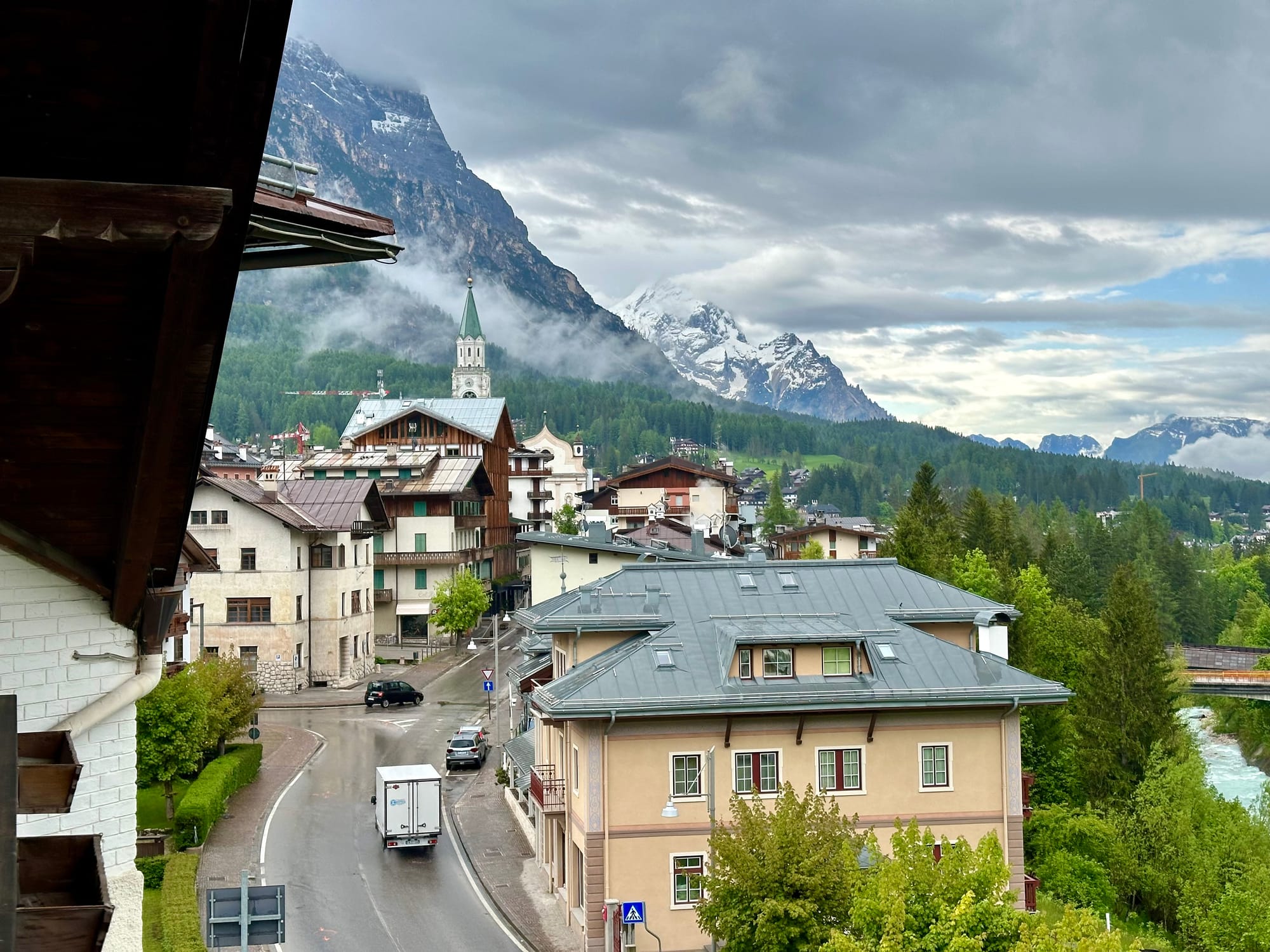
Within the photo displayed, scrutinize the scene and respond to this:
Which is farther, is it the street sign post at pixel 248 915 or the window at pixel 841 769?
the window at pixel 841 769

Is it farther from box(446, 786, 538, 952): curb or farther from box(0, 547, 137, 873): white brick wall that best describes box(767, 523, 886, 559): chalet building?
box(0, 547, 137, 873): white brick wall

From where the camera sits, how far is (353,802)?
1770 inches

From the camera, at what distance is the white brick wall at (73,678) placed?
1152 cm

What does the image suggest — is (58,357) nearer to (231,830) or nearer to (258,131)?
(258,131)

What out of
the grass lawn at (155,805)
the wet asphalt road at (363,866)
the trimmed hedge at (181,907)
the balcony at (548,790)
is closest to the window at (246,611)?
the wet asphalt road at (363,866)

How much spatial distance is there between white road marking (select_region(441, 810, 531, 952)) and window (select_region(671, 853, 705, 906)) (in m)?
3.76

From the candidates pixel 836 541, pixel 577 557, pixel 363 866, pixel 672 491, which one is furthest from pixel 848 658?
pixel 672 491

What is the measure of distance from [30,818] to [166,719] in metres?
27.5

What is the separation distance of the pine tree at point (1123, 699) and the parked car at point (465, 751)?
25708mm

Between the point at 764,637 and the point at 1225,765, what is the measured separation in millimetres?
55752

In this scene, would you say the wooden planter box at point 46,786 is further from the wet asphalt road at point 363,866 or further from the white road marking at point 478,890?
the white road marking at point 478,890

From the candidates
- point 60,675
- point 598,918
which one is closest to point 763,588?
point 598,918

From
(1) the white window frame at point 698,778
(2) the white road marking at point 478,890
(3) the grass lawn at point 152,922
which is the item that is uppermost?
(1) the white window frame at point 698,778

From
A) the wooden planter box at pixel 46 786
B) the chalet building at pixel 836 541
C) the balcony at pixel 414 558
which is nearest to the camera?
the wooden planter box at pixel 46 786
